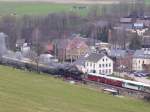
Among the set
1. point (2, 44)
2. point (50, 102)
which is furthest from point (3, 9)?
point (50, 102)

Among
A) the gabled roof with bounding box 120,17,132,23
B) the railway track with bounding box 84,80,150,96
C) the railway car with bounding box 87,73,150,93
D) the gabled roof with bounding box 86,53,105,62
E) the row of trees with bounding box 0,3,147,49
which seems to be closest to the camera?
the railway track with bounding box 84,80,150,96

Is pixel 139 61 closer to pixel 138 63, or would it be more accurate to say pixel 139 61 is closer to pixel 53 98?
pixel 138 63

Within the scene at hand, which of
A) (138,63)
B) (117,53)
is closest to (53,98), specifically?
(138,63)

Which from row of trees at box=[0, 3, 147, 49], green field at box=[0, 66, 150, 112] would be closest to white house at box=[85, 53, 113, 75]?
green field at box=[0, 66, 150, 112]

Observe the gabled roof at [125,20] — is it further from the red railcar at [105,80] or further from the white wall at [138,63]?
the red railcar at [105,80]

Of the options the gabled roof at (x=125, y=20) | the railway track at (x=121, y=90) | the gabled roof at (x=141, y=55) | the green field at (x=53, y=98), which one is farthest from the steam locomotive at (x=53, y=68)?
the gabled roof at (x=125, y=20)

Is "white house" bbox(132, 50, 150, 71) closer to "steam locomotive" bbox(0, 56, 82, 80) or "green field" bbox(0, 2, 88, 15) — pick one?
"steam locomotive" bbox(0, 56, 82, 80)
